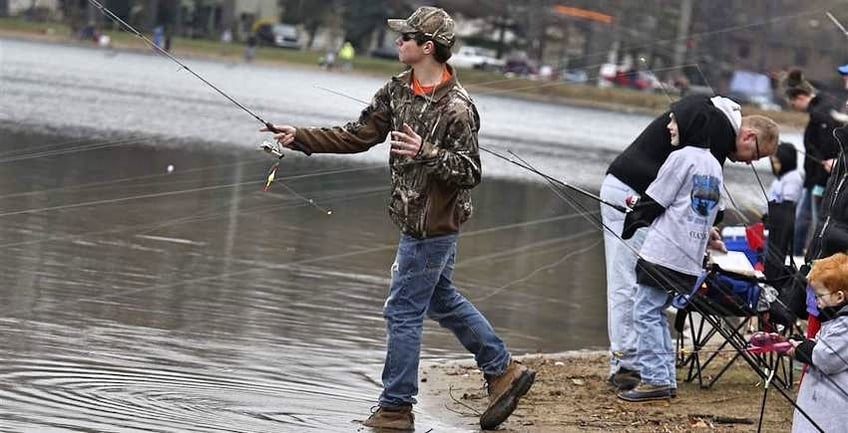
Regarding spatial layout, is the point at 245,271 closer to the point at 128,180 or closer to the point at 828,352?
the point at 128,180

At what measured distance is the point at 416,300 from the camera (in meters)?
7.17

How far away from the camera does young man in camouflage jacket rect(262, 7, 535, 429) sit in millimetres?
6957

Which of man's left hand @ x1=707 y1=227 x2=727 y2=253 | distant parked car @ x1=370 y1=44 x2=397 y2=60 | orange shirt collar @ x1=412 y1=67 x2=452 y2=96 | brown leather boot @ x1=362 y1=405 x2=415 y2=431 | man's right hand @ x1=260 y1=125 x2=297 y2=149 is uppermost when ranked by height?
orange shirt collar @ x1=412 y1=67 x2=452 y2=96

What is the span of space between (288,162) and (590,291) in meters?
7.37

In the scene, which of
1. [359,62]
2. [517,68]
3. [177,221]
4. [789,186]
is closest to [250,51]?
[359,62]

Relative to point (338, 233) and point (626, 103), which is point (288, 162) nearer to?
point (338, 233)

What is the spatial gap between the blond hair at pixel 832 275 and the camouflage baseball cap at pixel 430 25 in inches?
71.9

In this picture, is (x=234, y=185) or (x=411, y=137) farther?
(x=234, y=185)

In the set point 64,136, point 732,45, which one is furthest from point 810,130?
point 732,45

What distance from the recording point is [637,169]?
27.7ft

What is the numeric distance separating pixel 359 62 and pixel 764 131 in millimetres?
64041

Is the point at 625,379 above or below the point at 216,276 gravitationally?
above

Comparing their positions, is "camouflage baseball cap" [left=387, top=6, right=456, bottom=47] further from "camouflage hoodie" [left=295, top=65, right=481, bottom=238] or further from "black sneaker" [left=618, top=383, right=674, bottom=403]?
"black sneaker" [left=618, top=383, right=674, bottom=403]

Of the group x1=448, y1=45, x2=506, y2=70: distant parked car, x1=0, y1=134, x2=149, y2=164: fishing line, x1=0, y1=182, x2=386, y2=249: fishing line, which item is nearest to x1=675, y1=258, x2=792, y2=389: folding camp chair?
x1=0, y1=182, x2=386, y2=249: fishing line
